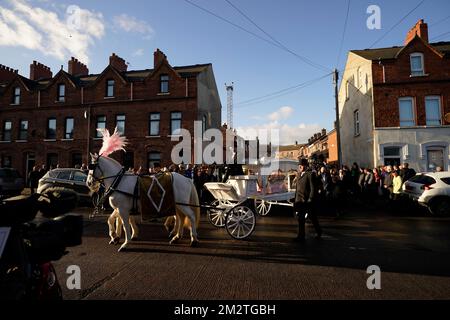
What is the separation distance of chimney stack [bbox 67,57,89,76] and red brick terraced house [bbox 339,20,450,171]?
90.6 feet

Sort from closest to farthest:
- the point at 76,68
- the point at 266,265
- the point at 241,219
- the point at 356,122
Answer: the point at 266,265
the point at 241,219
the point at 356,122
the point at 76,68

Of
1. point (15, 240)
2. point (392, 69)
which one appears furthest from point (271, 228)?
point (392, 69)

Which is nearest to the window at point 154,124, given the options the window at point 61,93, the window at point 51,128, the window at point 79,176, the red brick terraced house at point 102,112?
the red brick terraced house at point 102,112

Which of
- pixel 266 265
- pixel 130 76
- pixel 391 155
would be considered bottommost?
pixel 266 265

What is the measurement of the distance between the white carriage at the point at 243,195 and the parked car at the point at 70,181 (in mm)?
6723

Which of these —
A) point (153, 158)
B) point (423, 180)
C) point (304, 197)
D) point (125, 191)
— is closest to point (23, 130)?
point (153, 158)

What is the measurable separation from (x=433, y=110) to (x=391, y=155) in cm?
430

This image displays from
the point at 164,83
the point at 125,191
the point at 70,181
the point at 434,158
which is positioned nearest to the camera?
the point at 125,191

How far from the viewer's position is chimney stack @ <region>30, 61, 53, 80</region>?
2900 centimetres

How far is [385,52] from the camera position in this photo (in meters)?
22.7

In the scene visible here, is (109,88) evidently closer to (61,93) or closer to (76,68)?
(61,93)

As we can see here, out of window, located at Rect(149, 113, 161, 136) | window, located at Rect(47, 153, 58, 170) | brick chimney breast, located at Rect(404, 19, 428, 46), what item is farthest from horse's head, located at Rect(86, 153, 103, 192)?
brick chimney breast, located at Rect(404, 19, 428, 46)

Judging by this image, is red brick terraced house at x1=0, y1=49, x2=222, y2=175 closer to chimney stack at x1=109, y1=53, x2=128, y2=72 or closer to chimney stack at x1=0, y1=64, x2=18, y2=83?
chimney stack at x1=109, y1=53, x2=128, y2=72

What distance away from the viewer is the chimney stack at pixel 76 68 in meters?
27.8
